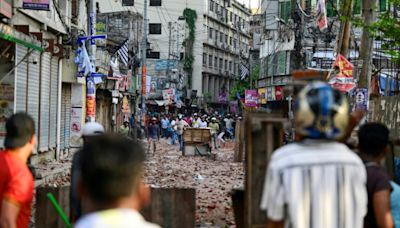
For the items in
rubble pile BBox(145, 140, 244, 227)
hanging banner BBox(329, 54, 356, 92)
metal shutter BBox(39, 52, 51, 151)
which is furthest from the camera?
metal shutter BBox(39, 52, 51, 151)

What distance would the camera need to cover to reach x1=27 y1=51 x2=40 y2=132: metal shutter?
19.0m

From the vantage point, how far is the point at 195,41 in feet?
263

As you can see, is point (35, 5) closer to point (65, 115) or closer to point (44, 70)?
point (44, 70)

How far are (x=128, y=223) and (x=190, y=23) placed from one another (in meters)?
77.8

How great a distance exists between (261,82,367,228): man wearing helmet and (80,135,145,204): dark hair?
1.06 metres

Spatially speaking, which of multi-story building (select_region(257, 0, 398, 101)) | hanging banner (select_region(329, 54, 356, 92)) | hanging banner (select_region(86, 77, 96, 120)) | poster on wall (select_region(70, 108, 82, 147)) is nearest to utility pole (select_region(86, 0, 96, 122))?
hanging banner (select_region(86, 77, 96, 120))

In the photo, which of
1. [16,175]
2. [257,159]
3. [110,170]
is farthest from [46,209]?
[110,170]

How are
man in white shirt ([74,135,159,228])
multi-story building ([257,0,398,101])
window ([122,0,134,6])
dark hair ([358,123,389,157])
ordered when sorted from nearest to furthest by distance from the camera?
man in white shirt ([74,135,159,228]), dark hair ([358,123,389,157]), multi-story building ([257,0,398,101]), window ([122,0,134,6])

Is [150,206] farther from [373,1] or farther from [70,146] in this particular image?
[70,146]

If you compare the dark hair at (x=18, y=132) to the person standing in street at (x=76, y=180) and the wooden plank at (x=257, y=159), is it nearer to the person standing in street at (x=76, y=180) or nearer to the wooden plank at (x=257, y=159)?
the person standing in street at (x=76, y=180)

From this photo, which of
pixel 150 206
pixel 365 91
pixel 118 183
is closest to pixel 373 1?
pixel 365 91

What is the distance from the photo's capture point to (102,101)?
126 ft

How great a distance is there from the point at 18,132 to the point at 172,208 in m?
3.50

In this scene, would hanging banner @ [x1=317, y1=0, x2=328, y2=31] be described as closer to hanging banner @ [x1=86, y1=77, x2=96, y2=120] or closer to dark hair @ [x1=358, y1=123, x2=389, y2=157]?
hanging banner @ [x1=86, y1=77, x2=96, y2=120]
